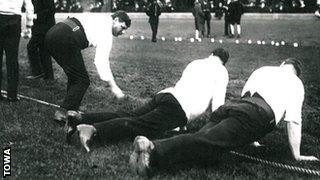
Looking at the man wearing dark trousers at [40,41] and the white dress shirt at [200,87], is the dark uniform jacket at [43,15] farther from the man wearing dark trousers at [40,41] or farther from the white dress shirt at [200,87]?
the white dress shirt at [200,87]

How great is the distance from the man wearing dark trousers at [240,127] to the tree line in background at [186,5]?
27.2 meters

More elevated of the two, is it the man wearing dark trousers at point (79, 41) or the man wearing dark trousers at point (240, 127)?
the man wearing dark trousers at point (79, 41)

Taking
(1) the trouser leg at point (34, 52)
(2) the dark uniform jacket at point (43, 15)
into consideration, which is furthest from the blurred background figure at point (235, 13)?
(1) the trouser leg at point (34, 52)

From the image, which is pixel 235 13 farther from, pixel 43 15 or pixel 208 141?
pixel 208 141

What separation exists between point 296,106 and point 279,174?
30.7 inches

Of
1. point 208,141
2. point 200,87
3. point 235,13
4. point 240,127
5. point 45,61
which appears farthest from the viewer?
point 235,13

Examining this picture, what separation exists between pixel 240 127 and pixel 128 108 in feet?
12.7

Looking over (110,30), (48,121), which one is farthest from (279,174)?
(48,121)

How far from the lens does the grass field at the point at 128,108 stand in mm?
5883

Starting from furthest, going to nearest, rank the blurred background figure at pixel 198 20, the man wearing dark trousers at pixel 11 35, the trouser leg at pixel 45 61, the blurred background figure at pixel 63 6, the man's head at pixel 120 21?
1. the blurred background figure at pixel 63 6
2. the blurred background figure at pixel 198 20
3. the trouser leg at pixel 45 61
4. the man wearing dark trousers at pixel 11 35
5. the man's head at pixel 120 21

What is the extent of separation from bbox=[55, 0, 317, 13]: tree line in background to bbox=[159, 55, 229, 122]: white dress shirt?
26.6 metres

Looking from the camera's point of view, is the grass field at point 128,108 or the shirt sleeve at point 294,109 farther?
the shirt sleeve at point 294,109

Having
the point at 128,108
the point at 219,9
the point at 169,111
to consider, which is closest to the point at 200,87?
the point at 169,111

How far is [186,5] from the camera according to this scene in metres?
47.0
